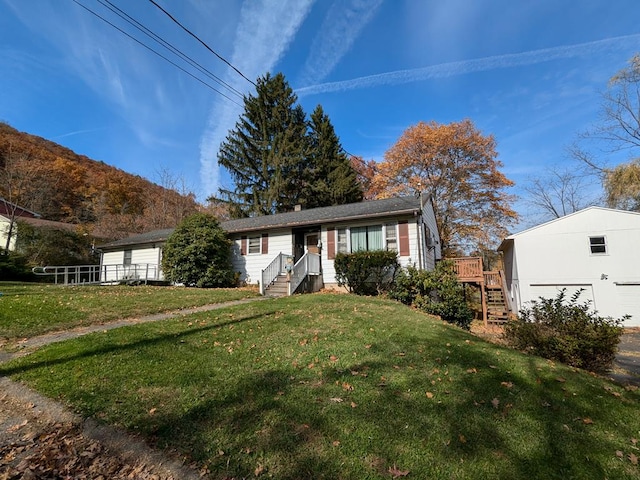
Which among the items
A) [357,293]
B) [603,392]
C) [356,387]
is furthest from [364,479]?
[357,293]

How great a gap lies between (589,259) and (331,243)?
44.2 feet

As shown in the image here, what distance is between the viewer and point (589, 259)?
15.6 meters

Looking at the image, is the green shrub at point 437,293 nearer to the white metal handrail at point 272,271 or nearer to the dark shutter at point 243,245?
the white metal handrail at point 272,271

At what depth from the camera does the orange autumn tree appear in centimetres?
2330

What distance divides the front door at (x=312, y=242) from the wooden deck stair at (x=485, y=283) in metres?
6.44

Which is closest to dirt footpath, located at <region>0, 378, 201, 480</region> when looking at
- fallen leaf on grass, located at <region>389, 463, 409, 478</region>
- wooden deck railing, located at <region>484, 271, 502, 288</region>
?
fallen leaf on grass, located at <region>389, 463, 409, 478</region>

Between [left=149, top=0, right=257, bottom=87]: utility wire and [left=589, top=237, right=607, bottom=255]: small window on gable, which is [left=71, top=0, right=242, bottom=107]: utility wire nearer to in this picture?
[left=149, top=0, right=257, bottom=87]: utility wire

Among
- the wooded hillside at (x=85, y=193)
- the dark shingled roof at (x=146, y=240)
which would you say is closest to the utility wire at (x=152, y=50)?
the dark shingled roof at (x=146, y=240)

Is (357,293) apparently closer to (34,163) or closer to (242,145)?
(242,145)

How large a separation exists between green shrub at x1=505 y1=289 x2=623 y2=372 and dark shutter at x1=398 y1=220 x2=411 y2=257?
596 cm

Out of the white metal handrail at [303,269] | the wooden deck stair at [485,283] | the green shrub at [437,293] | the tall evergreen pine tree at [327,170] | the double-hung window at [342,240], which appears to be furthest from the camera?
the tall evergreen pine tree at [327,170]

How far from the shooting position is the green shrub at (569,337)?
5469 mm

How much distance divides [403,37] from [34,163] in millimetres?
31742

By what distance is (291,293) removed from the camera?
12.1m
